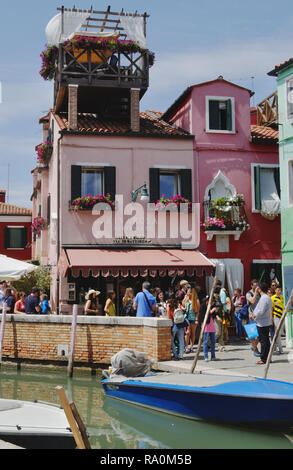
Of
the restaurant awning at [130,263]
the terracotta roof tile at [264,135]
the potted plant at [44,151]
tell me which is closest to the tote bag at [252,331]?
the restaurant awning at [130,263]

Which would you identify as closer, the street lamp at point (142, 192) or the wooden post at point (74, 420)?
the wooden post at point (74, 420)

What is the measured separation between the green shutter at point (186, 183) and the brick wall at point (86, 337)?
6.68m

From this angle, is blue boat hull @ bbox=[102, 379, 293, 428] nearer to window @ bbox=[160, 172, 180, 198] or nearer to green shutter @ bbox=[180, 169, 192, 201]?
green shutter @ bbox=[180, 169, 192, 201]

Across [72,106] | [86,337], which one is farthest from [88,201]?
[86,337]

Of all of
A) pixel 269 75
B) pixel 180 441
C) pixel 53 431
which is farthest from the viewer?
pixel 269 75

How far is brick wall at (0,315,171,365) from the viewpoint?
14438 millimetres

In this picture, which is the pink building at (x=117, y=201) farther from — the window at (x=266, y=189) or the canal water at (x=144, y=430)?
the canal water at (x=144, y=430)

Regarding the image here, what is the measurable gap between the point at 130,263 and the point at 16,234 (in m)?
25.0

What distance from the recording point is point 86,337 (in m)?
16.0

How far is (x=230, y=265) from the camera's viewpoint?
20641mm

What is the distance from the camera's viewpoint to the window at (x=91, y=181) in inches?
805

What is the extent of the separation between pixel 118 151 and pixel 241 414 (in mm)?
12429
